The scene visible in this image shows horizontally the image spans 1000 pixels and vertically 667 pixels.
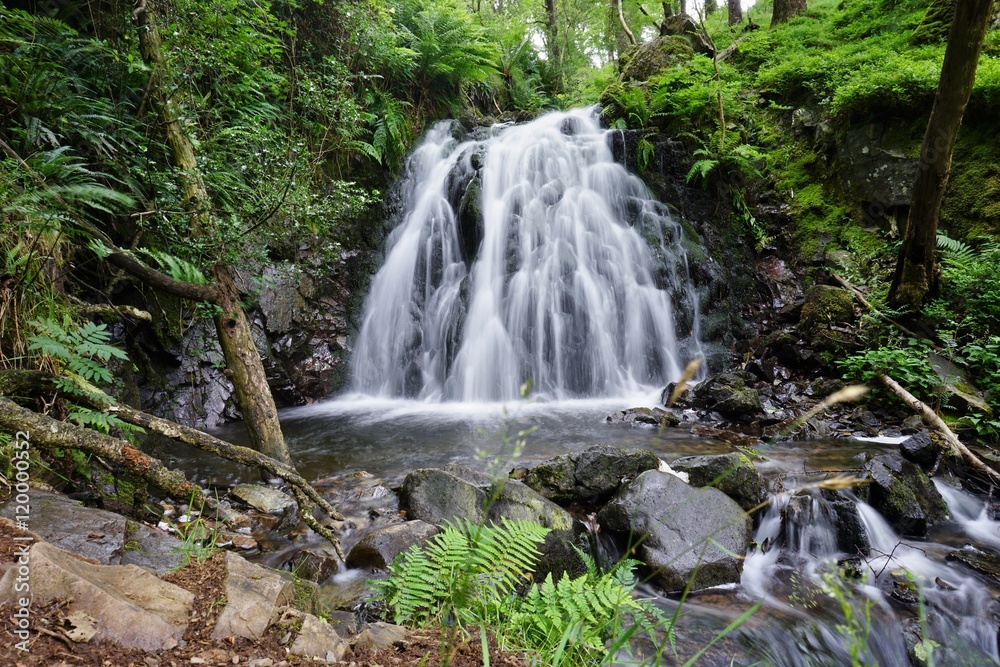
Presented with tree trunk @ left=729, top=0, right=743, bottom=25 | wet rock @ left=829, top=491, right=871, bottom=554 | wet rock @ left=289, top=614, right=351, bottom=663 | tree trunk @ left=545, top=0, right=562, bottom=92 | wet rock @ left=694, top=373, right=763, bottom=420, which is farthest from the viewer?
tree trunk @ left=545, top=0, right=562, bottom=92

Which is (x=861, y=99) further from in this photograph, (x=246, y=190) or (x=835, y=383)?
(x=246, y=190)

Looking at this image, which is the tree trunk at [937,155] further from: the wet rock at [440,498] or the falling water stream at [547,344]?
the wet rock at [440,498]

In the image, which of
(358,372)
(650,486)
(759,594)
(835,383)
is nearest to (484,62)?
(358,372)

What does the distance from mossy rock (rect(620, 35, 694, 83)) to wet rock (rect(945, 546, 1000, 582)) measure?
1212cm

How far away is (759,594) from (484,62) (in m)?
12.5

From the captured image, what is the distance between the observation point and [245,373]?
14.3 feet

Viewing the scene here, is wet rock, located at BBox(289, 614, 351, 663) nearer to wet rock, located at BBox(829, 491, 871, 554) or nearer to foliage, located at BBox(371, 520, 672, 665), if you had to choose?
foliage, located at BBox(371, 520, 672, 665)

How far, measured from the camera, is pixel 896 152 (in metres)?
8.27

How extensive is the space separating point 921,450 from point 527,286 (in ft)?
20.6

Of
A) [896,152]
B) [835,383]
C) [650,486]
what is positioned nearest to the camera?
[650,486]

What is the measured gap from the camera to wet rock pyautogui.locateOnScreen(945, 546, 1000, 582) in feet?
11.2

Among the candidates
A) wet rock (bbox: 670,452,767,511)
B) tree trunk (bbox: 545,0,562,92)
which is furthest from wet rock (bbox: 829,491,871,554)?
tree trunk (bbox: 545,0,562,92)

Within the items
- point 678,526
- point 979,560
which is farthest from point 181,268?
point 979,560

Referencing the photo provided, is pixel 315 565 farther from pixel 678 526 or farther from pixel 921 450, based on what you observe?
pixel 921 450
